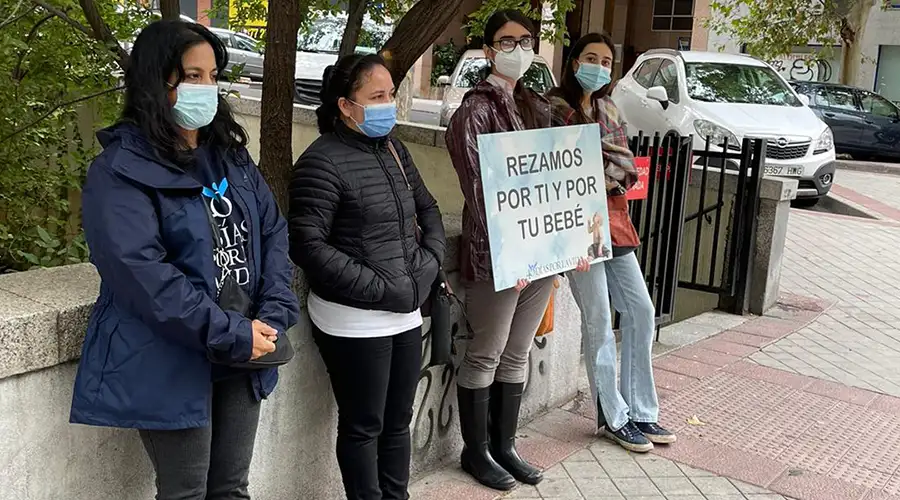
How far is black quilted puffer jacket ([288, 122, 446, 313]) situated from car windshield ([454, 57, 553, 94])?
29.2 feet

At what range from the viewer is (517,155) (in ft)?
Result: 11.6

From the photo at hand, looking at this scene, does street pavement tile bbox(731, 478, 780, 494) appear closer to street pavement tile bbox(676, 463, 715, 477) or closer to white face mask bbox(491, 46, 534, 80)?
street pavement tile bbox(676, 463, 715, 477)

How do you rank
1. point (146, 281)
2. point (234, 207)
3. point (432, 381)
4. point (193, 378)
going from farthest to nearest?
point (432, 381)
point (234, 207)
point (193, 378)
point (146, 281)

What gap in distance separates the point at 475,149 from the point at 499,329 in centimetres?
72

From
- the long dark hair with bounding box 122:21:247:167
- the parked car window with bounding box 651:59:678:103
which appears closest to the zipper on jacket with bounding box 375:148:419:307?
the long dark hair with bounding box 122:21:247:167

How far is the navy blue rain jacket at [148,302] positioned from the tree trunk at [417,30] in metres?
2.39

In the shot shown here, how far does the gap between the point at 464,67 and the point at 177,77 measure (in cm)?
1270

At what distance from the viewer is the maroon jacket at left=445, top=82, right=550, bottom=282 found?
3.41m

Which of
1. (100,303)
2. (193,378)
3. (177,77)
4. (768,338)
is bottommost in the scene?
(768,338)

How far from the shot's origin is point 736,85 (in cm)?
1297

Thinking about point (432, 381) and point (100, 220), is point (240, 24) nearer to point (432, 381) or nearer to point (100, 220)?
point (432, 381)

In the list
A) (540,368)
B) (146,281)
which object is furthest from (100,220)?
(540,368)

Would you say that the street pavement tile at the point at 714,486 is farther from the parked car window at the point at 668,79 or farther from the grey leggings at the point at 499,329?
the parked car window at the point at 668,79

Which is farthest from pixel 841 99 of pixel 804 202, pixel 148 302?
pixel 148 302
